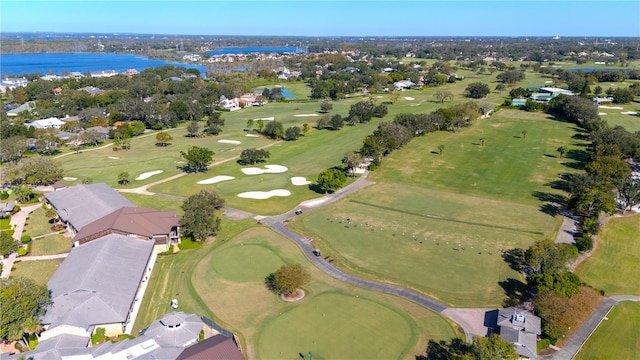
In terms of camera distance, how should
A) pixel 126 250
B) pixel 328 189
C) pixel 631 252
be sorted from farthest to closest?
pixel 328 189 → pixel 631 252 → pixel 126 250

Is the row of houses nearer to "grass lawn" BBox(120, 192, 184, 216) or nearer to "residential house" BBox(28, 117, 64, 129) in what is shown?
"grass lawn" BBox(120, 192, 184, 216)

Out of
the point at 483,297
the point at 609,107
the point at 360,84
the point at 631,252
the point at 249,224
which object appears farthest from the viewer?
the point at 360,84

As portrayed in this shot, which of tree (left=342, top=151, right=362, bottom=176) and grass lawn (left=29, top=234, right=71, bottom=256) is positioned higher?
tree (left=342, top=151, right=362, bottom=176)

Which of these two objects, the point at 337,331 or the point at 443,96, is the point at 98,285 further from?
the point at 443,96

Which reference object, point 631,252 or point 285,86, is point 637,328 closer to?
point 631,252

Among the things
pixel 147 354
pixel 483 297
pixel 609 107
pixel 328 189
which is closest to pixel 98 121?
pixel 328 189

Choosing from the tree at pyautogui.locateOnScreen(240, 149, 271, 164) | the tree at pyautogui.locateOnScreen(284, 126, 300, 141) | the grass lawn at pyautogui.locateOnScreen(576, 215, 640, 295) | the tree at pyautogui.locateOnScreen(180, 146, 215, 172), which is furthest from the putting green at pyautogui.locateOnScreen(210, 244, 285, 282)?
the tree at pyautogui.locateOnScreen(284, 126, 300, 141)
